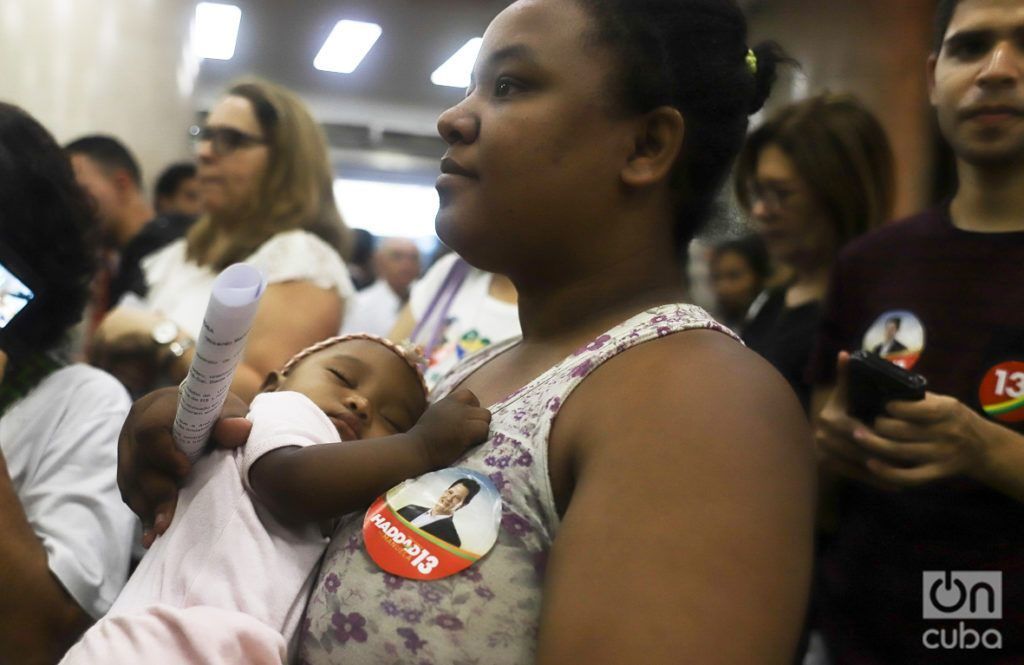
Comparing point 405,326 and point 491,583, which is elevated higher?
point 491,583

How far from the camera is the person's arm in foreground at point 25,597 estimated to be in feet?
6.50

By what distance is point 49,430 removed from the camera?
221 cm

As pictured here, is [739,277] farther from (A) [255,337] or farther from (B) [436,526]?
(B) [436,526]

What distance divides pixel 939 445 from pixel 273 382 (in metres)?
1.05

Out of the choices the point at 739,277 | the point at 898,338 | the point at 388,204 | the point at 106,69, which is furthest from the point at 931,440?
the point at 388,204

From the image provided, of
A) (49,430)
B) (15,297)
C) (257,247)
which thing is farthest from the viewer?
(257,247)

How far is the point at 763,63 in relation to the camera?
1.74m

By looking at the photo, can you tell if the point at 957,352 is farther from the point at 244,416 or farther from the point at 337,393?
the point at 244,416

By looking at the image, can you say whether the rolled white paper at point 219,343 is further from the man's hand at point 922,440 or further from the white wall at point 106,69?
the white wall at point 106,69

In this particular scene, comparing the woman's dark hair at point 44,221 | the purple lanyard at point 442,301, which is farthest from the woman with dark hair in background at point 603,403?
the purple lanyard at point 442,301

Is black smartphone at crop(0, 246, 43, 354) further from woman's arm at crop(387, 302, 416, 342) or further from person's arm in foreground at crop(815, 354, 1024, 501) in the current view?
person's arm in foreground at crop(815, 354, 1024, 501)

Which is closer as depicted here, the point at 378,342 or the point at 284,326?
the point at 378,342

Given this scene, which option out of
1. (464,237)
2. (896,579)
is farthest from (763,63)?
(896,579)

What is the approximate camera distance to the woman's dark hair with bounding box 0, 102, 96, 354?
2301 mm
